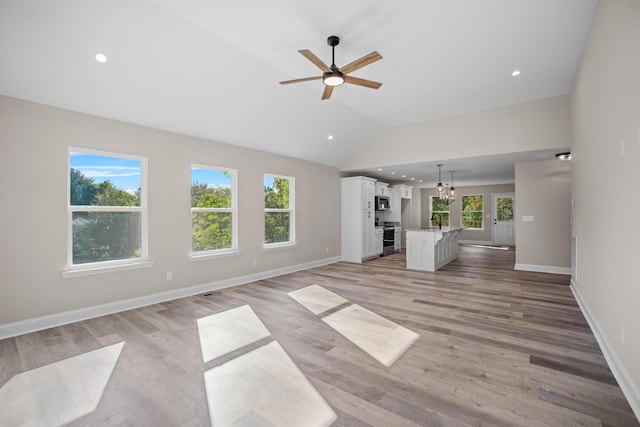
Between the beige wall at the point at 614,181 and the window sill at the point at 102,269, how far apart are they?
5048 millimetres

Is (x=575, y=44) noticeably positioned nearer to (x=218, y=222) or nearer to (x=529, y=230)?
(x=529, y=230)

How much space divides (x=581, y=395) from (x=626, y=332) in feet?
1.83

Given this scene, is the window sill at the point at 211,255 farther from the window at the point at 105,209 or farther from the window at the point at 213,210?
the window at the point at 105,209

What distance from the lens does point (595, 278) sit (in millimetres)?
3086

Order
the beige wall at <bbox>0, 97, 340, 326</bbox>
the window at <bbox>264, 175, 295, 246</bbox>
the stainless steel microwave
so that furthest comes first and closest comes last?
the stainless steel microwave → the window at <bbox>264, 175, 295, 246</bbox> → the beige wall at <bbox>0, 97, 340, 326</bbox>

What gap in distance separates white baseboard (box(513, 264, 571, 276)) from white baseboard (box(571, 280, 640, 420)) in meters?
3.37

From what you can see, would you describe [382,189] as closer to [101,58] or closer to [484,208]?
[484,208]

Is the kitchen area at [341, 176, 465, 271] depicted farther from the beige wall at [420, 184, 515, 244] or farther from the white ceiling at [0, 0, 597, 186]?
the beige wall at [420, 184, 515, 244]

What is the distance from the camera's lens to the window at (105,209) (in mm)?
3672

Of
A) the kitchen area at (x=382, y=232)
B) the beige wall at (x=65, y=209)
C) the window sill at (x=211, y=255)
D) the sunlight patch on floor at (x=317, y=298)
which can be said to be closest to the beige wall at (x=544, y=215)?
the kitchen area at (x=382, y=232)

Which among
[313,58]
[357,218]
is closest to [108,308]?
[313,58]

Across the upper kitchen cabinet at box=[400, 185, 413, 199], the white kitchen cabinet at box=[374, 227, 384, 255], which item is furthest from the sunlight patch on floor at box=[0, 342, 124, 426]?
the upper kitchen cabinet at box=[400, 185, 413, 199]

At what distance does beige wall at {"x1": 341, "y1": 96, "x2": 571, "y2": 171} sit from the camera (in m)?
5.11

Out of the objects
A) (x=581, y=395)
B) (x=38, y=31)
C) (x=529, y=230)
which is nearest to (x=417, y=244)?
(x=529, y=230)
